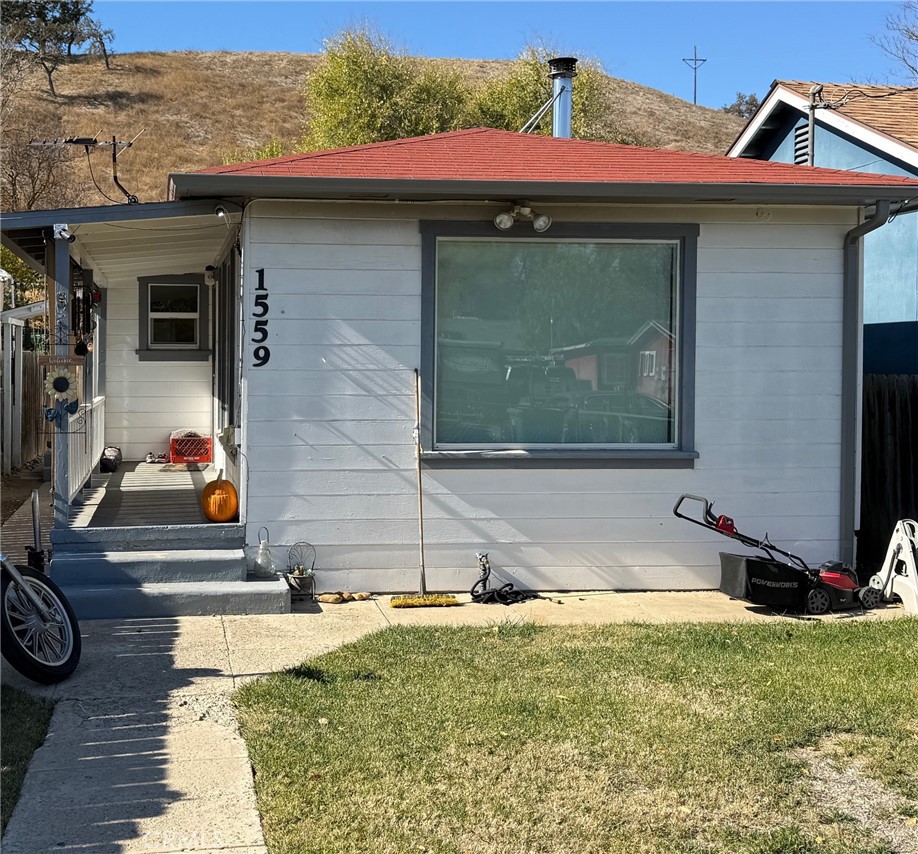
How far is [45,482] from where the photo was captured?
14.1 metres

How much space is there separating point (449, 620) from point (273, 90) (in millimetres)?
53773

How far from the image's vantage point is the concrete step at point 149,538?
7.93 m

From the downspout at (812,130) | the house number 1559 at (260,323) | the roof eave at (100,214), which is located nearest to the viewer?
the roof eave at (100,214)

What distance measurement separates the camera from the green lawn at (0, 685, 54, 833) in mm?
4492

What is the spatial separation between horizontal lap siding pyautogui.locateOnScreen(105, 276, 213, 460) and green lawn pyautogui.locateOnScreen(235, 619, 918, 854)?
22.9 feet

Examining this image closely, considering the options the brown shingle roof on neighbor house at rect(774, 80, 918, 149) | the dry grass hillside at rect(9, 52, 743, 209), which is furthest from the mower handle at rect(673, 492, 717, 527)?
the dry grass hillside at rect(9, 52, 743, 209)

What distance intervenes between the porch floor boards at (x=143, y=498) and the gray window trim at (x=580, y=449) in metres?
2.06

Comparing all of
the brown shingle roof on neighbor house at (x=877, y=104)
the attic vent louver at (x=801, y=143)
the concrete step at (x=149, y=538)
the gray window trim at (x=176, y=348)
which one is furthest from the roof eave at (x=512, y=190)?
the attic vent louver at (x=801, y=143)

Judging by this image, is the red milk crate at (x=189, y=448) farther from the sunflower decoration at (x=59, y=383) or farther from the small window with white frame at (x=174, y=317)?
the sunflower decoration at (x=59, y=383)

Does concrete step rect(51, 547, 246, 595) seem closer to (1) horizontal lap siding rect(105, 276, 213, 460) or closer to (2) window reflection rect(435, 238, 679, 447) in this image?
(2) window reflection rect(435, 238, 679, 447)

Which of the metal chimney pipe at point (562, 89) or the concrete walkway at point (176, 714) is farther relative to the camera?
the metal chimney pipe at point (562, 89)

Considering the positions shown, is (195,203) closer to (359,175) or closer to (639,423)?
(359,175)

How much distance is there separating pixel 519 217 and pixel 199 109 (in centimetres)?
4839

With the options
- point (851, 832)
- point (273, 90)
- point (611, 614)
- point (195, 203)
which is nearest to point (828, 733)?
point (851, 832)
